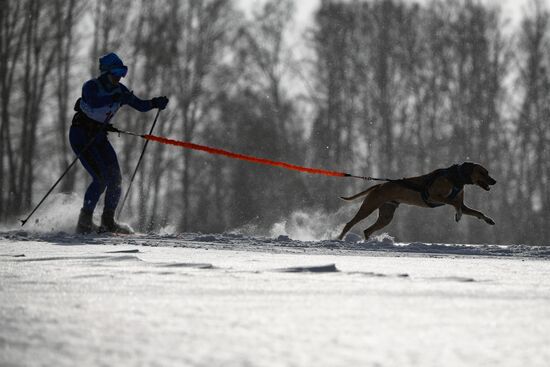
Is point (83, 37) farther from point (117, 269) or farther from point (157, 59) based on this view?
point (117, 269)

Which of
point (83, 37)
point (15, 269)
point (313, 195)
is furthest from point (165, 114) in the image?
point (15, 269)

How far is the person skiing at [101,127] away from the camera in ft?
25.5

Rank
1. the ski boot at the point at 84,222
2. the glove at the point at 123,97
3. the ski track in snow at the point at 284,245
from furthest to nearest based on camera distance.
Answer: the ski boot at the point at 84,222 < the glove at the point at 123,97 < the ski track in snow at the point at 284,245

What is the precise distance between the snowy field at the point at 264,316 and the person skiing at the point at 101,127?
155 inches

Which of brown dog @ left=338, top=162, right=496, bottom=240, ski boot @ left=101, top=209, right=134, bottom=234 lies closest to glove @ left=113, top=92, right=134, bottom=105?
ski boot @ left=101, top=209, right=134, bottom=234

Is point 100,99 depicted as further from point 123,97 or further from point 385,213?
point 385,213

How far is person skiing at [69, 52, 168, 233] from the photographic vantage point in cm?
777

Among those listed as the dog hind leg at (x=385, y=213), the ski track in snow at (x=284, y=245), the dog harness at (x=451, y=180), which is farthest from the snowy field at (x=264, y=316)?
the dog hind leg at (x=385, y=213)

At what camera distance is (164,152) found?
27703 mm

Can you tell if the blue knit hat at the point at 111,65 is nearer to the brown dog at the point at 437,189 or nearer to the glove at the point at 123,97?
the glove at the point at 123,97

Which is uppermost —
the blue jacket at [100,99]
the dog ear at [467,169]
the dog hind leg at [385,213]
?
the blue jacket at [100,99]

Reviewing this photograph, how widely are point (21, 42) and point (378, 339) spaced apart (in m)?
23.4

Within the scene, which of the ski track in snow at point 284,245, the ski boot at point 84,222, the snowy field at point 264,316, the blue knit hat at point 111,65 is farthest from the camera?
the ski boot at point 84,222

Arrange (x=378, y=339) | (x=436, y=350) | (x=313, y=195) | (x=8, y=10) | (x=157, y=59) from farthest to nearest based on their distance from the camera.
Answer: (x=313, y=195) → (x=157, y=59) → (x=8, y=10) → (x=378, y=339) → (x=436, y=350)
